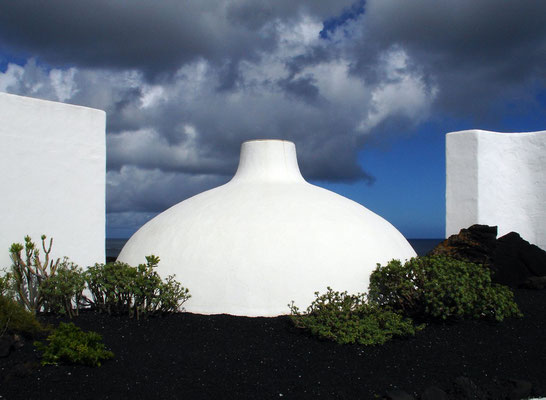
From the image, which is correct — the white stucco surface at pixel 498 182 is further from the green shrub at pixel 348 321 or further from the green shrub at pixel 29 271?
the green shrub at pixel 29 271

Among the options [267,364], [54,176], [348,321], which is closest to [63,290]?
[54,176]

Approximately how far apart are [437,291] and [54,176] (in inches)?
243

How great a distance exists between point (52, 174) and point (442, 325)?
254 inches

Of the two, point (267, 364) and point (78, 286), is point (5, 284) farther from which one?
point (267, 364)

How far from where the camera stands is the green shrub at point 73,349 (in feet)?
18.9

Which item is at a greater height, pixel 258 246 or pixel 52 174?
pixel 52 174

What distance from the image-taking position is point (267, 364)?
6.04 metres

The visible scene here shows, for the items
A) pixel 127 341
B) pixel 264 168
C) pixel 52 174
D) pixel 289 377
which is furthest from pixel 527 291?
pixel 52 174

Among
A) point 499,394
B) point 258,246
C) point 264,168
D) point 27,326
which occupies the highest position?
point 264,168

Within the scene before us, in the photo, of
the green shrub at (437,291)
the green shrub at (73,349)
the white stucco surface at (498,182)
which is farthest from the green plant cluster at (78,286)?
the white stucco surface at (498,182)

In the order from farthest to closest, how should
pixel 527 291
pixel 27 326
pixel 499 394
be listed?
pixel 527 291
pixel 27 326
pixel 499 394

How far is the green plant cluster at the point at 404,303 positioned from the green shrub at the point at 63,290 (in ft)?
10.7

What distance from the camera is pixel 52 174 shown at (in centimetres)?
815

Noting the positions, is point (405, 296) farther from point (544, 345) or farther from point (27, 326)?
point (27, 326)
